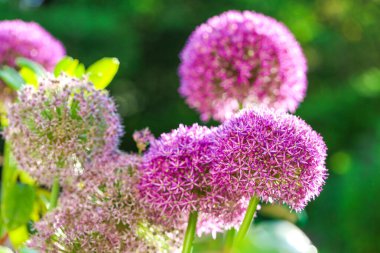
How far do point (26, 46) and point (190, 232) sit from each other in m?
0.53

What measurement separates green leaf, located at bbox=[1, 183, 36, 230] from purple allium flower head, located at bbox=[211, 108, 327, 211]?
26 centimetres

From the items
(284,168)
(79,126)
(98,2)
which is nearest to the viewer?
(284,168)

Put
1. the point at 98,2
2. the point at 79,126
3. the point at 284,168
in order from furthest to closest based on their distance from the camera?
1. the point at 98,2
2. the point at 79,126
3. the point at 284,168

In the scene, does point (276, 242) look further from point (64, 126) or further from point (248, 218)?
point (64, 126)

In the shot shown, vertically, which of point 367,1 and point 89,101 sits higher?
point 367,1

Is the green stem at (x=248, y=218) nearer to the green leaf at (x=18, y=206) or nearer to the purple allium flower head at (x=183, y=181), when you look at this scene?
the purple allium flower head at (x=183, y=181)

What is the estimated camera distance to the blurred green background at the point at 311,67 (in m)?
3.71

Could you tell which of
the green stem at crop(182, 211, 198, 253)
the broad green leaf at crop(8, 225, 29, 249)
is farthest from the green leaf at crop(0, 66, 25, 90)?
the green stem at crop(182, 211, 198, 253)

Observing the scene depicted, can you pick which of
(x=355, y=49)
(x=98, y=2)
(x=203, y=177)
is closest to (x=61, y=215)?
(x=203, y=177)

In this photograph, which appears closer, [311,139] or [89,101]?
[311,139]

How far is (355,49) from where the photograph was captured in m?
6.48

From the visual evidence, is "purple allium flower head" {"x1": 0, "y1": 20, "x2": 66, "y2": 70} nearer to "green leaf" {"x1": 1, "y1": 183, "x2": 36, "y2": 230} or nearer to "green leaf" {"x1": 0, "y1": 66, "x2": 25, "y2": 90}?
"green leaf" {"x1": 0, "y1": 66, "x2": 25, "y2": 90}

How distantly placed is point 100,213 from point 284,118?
18cm

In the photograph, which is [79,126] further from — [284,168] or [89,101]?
[284,168]
